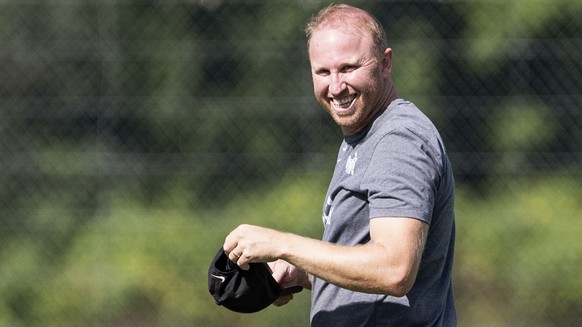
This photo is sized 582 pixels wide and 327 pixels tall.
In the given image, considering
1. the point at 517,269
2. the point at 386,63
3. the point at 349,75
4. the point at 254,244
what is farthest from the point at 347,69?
the point at 517,269

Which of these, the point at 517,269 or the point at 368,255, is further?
the point at 517,269

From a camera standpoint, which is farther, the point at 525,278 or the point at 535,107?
the point at 535,107

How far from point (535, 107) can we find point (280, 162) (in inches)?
74.6

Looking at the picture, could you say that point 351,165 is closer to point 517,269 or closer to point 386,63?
point 386,63

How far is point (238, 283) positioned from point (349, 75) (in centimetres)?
64

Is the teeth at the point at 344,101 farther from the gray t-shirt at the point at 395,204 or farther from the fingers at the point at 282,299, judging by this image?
the fingers at the point at 282,299

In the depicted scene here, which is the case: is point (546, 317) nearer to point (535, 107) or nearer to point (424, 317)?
point (535, 107)

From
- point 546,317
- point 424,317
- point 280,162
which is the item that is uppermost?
point 424,317

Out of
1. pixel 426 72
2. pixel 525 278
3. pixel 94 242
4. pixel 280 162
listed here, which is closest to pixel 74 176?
pixel 94 242

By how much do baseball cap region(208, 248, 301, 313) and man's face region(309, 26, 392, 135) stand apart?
1.55 feet

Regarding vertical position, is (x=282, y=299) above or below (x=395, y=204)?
below

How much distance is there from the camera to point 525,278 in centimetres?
779

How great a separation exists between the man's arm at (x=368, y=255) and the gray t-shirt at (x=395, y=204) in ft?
0.13

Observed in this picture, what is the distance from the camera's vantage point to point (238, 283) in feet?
10.1
